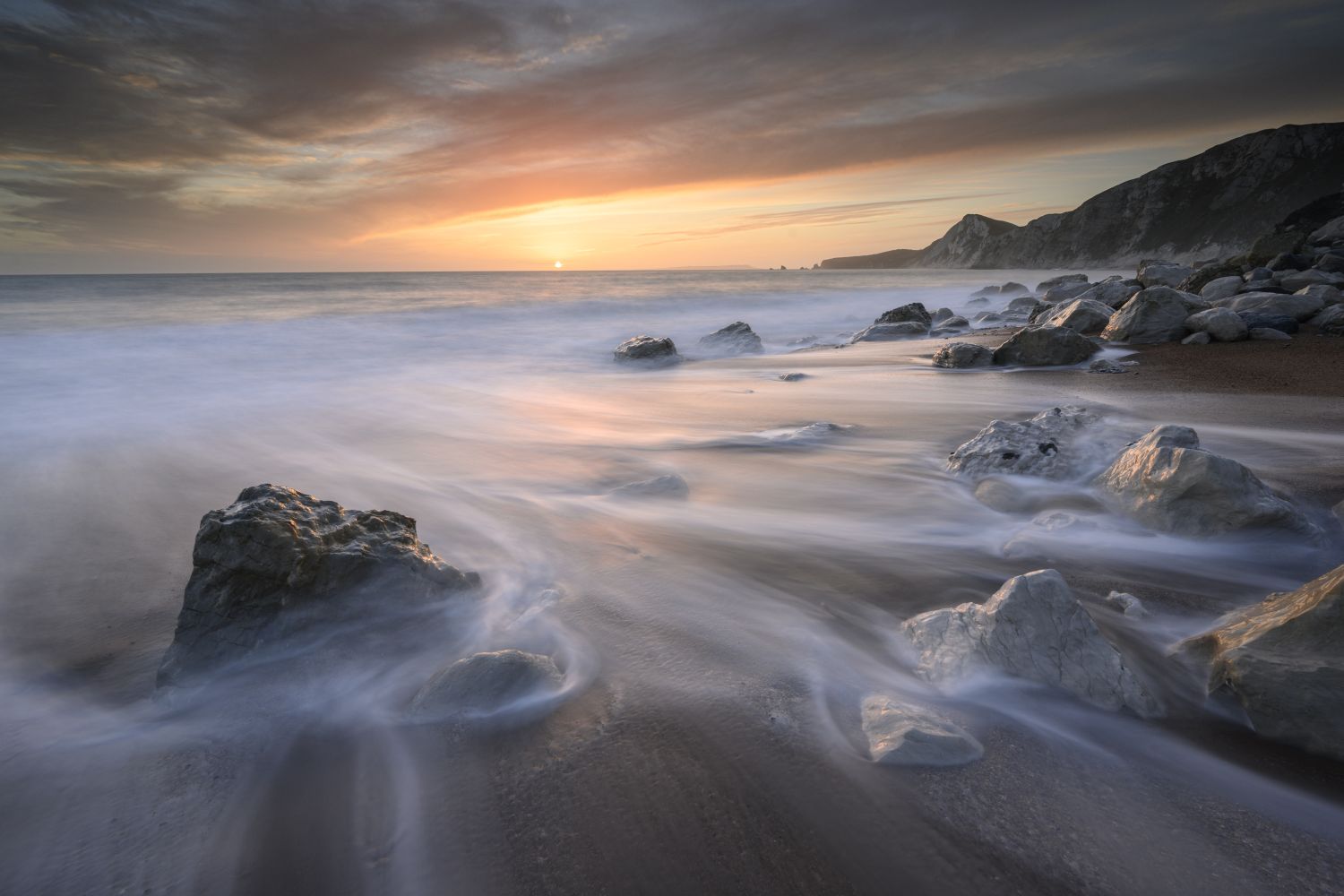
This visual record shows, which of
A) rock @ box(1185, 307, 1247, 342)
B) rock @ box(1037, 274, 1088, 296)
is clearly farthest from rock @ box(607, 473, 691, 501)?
rock @ box(1037, 274, 1088, 296)

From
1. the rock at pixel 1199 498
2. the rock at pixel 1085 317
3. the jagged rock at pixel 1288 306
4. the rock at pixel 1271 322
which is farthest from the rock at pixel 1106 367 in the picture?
the rock at pixel 1199 498

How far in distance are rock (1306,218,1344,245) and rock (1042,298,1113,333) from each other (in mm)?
16326

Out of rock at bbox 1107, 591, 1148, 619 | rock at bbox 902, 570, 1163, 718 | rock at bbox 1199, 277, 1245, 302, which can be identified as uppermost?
rock at bbox 1199, 277, 1245, 302

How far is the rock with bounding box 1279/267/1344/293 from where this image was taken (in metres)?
13.1

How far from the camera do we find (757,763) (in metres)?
2.04

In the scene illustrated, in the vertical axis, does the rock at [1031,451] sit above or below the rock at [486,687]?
above

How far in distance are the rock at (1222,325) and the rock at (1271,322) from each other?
20 centimetres

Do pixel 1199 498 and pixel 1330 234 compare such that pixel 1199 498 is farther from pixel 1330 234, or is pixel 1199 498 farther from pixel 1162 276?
pixel 1330 234

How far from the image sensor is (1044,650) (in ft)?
7.66

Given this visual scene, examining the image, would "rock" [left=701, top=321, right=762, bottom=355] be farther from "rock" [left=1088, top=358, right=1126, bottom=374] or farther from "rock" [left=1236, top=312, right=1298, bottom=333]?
"rock" [left=1236, top=312, right=1298, bottom=333]

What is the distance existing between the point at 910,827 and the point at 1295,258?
22370 mm

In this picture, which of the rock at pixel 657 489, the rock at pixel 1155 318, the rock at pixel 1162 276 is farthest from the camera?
the rock at pixel 1162 276

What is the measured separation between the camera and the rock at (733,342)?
587 inches

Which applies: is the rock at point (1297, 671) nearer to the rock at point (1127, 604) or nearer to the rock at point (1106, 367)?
the rock at point (1127, 604)
